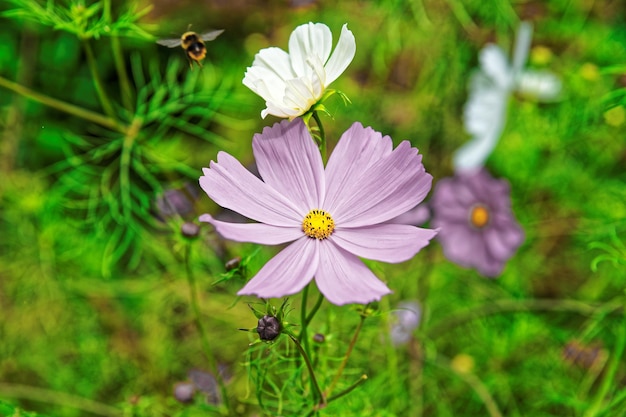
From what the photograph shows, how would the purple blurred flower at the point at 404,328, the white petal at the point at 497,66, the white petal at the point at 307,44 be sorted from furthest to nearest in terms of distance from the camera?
the white petal at the point at 497,66
the purple blurred flower at the point at 404,328
the white petal at the point at 307,44

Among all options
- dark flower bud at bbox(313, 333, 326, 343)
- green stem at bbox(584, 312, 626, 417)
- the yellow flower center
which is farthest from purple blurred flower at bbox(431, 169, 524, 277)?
dark flower bud at bbox(313, 333, 326, 343)

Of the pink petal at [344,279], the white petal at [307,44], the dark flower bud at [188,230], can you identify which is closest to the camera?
the pink petal at [344,279]

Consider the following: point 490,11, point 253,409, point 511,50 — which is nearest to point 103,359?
point 253,409

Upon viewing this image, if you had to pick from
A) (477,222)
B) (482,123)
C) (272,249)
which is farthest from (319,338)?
(482,123)

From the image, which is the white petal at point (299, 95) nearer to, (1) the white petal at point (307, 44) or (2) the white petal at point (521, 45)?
(1) the white petal at point (307, 44)

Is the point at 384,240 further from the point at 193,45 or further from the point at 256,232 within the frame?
the point at 193,45

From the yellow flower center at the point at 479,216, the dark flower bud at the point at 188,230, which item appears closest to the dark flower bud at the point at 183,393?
the dark flower bud at the point at 188,230

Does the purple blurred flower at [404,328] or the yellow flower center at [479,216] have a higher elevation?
the yellow flower center at [479,216]
